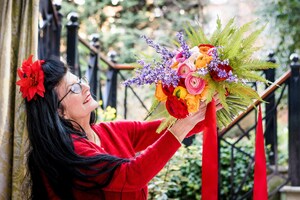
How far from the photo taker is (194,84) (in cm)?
209

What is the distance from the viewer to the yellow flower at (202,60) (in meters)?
2.09

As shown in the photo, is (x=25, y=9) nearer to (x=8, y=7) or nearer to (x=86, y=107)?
(x=8, y=7)

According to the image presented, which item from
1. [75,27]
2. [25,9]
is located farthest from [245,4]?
[25,9]

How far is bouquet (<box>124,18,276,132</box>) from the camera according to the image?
209 centimetres

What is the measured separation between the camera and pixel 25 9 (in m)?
2.62

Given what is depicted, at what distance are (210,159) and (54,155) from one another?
1.88ft

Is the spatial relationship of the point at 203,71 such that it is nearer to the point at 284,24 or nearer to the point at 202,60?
the point at 202,60

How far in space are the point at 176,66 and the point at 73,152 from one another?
1.60 feet

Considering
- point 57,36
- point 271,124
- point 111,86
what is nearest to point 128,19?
point 111,86

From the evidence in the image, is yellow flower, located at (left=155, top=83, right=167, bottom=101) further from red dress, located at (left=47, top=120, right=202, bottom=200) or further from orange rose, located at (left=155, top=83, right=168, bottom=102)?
red dress, located at (left=47, top=120, right=202, bottom=200)

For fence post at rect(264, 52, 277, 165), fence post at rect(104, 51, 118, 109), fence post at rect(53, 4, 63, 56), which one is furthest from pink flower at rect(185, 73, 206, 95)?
fence post at rect(104, 51, 118, 109)

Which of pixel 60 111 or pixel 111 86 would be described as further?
pixel 111 86

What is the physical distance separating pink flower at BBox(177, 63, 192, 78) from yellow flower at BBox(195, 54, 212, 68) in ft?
0.12

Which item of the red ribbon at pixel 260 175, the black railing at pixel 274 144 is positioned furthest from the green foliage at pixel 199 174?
the red ribbon at pixel 260 175
